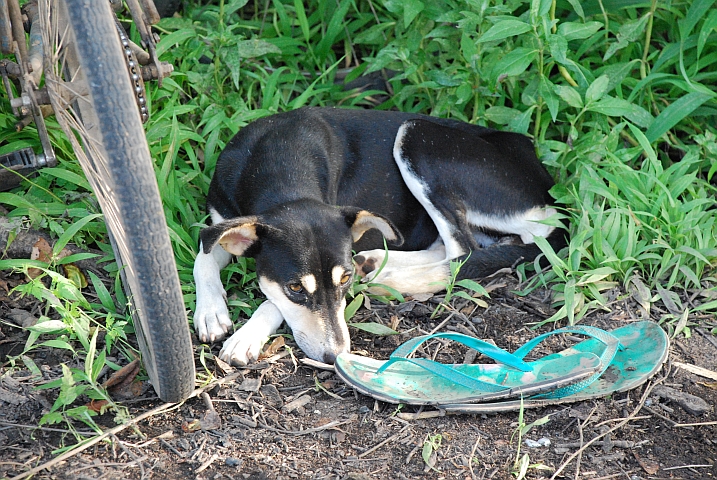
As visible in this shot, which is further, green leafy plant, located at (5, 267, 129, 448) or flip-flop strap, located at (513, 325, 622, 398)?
flip-flop strap, located at (513, 325, 622, 398)

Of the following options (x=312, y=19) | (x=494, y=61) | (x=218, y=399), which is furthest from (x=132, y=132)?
(x=312, y=19)

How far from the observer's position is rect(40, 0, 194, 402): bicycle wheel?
6.70 feet

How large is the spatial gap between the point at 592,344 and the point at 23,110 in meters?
2.58

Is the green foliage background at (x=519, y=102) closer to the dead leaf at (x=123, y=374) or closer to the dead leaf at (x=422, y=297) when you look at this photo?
the dead leaf at (x=123, y=374)

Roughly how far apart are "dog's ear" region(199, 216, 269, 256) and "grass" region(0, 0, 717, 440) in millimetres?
325

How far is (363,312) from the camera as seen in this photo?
350cm

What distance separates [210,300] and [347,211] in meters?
0.74

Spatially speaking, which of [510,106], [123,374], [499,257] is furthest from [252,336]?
[510,106]

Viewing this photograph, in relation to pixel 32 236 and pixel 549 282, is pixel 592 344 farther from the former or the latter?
pixel 32 236

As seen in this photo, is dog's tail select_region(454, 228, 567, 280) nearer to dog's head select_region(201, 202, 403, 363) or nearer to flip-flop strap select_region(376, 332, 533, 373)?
dog's head select_region(201, 202, 403, 363)

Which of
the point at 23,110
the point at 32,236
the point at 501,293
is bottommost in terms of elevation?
the point at 501,293

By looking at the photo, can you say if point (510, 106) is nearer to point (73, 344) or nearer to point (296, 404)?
point (296, 404)

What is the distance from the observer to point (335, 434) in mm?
2674

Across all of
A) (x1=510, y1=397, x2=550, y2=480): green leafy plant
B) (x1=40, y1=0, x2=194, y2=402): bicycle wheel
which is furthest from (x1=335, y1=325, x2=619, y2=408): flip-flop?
(x1=40, y1=0, x2=194, y2=402): bicycle wheel
